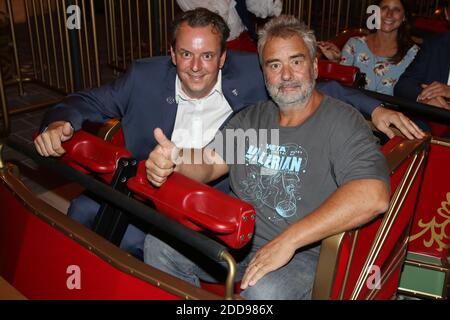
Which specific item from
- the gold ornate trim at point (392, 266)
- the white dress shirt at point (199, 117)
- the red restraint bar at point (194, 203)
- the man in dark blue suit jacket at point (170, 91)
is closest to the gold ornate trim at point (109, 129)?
the man in dark blue suit jacket at point (170, 91)

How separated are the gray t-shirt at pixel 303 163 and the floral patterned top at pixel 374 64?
1205 mm

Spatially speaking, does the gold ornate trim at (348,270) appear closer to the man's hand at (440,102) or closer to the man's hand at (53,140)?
the man's hand at (53,140)

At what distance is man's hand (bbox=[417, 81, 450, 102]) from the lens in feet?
8.02

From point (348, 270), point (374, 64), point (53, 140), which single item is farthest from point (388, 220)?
point (374, 64)

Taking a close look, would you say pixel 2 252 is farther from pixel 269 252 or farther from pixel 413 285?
pixel 413 285

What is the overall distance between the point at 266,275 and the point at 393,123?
28.8 inches

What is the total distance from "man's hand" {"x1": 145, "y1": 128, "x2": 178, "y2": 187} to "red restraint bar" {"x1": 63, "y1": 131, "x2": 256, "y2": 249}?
0.07 ft

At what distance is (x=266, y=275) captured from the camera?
1.75 meters

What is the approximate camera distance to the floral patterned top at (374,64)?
2.98 meters

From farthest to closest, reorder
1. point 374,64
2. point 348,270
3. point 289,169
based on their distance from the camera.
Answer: point 374,64 → point 289,169 → point 348,270

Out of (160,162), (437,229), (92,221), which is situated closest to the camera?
(160,162)

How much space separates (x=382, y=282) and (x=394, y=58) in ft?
4.91

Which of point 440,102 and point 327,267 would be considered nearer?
point 327,267
